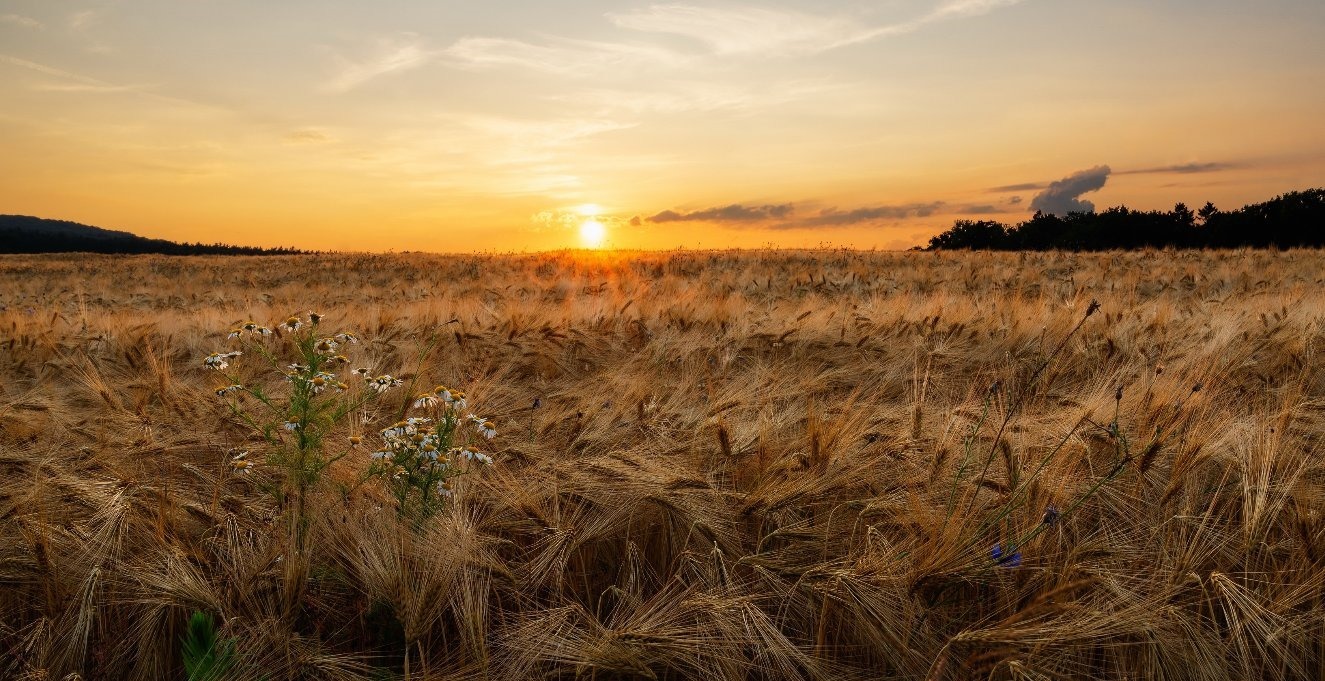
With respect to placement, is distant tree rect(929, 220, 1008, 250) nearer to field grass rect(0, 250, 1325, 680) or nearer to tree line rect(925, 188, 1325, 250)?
tree line rect(925, 188, 1325, 250)

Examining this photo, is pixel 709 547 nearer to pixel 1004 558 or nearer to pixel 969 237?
pixel 1004 558

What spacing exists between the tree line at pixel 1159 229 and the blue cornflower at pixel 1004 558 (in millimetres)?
33245

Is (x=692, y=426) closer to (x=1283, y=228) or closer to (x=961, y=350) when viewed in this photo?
(x=961, y=350)

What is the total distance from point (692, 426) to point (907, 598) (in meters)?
1.37

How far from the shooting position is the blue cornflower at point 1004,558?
1.66 m

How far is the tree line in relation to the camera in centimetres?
3266

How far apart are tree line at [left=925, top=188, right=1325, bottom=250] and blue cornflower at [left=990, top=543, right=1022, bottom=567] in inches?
1309

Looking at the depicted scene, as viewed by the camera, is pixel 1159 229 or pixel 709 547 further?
pixel 1159 229

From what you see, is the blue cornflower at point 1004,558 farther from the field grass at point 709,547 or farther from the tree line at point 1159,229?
the tree line at point 1159,229

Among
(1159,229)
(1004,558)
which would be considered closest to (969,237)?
(1159,229)

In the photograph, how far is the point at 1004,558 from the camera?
169cm

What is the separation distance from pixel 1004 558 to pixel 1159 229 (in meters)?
48.7

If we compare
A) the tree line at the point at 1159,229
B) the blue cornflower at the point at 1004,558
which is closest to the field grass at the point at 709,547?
the blue cornflower at the point at 1004,558

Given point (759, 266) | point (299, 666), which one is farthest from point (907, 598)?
point (759, 266)
